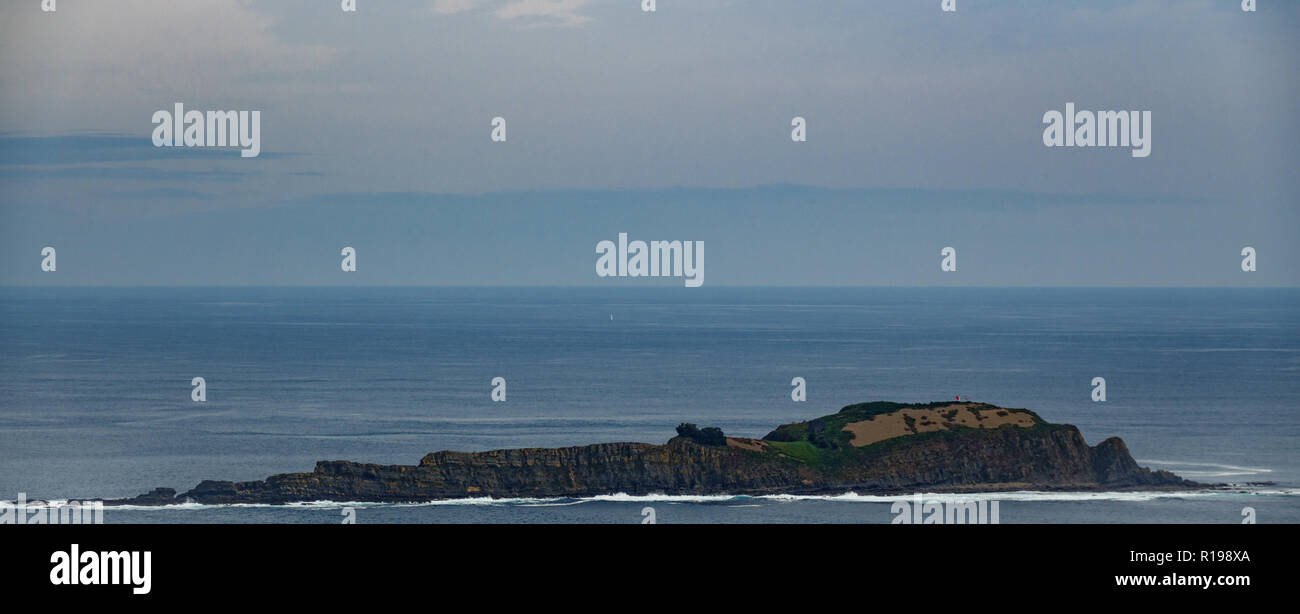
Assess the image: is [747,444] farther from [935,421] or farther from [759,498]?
[935,421]

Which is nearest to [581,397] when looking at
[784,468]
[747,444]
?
[747,444]

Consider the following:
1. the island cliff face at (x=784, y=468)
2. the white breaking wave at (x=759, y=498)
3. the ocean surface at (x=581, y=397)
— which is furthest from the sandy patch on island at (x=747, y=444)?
the ocean surface at (x=581, y=397)

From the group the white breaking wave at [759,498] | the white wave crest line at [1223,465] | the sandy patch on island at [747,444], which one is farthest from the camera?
the white wave crest line at [1223,465]

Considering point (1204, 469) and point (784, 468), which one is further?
point (1204, 469)

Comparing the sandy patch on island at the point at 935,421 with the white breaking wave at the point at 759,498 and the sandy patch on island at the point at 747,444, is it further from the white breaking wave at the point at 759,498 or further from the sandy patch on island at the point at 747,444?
the sandy patch on island at the point at 747,444

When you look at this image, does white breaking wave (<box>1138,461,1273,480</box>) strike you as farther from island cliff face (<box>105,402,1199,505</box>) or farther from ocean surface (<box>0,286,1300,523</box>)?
island cliff face (<box>105,402,1199,505</box>)

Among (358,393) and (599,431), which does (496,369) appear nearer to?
(358,393)
